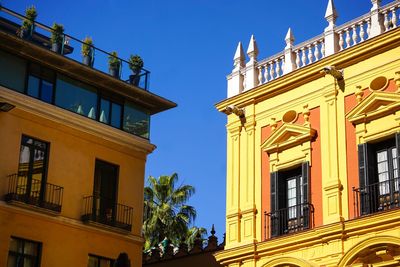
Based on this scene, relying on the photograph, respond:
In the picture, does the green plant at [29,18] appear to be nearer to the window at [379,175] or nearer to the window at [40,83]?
the window at [40,83]

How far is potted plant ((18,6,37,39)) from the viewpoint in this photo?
2445 cm

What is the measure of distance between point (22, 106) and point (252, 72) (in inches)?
276

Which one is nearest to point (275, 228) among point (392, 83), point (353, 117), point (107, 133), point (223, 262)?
point (223, 262)

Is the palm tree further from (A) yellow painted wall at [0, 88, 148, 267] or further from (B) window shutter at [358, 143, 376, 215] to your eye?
(B) window shutter at [358, 143, 376, 215]

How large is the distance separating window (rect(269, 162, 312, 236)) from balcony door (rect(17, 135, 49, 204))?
6997 millimetres

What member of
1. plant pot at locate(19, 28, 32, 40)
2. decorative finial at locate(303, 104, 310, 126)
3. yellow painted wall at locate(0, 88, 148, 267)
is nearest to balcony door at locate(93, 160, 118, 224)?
yellow painted wall at locate(0, 88, 148, 267)

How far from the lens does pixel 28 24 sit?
2477cm

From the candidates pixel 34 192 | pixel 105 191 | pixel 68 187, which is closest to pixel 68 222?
pixel 68 187

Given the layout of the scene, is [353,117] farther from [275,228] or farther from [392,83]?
[275,228]

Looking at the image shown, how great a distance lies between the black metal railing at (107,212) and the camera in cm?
2472

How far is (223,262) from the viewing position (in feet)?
73.7

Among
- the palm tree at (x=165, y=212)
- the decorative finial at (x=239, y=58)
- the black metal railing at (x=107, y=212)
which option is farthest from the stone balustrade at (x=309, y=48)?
the palm tree at (x=165, y=212)

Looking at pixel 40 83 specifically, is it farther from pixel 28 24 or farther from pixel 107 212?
pixel 107 212

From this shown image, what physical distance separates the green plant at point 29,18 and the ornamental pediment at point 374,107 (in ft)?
34.4
